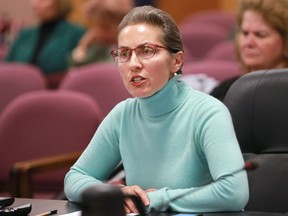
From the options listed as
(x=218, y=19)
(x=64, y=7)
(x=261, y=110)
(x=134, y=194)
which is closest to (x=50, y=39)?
(x=64, y=7)

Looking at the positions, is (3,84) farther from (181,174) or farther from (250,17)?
(181,174)

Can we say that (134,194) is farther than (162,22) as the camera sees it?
No

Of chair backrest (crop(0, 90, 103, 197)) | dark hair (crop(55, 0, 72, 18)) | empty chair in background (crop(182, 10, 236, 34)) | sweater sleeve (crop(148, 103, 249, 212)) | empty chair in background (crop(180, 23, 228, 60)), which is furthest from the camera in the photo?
empty chair in background (crop(182, 10, 236, 34))

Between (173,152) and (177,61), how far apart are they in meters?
0.21

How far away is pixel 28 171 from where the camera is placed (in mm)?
3424

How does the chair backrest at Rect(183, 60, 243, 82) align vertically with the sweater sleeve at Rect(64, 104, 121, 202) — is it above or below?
below

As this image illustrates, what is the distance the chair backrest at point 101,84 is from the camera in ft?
14.2

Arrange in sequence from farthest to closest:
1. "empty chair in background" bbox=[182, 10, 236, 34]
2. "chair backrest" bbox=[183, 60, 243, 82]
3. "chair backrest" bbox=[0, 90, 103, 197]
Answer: "empty chair in background" bbox=[182, 10, 236, 34]
"chair backrest" bbox=[183, 60, 243, 82]
"chair backrest" bbox=[0, 90, 103, 197]

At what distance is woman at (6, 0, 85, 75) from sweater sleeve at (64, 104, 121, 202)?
373 centimetres

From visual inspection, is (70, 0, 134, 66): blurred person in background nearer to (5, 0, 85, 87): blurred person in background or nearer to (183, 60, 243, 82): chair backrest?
(5, 0, 85, 87): blurred person in background

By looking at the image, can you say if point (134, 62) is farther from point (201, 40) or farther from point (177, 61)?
point (201, 40)

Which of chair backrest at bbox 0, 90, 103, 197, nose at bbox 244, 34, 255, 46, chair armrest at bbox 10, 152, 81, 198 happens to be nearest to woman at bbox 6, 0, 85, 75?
chair backrest at bbox 0, 90, 103, 197

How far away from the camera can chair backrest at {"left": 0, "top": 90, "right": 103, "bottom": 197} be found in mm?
3729

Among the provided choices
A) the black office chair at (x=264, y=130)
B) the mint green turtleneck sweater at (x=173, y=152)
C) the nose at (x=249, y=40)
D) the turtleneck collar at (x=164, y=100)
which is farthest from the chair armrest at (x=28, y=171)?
the turtleneck collar at (x=164, y=100)
